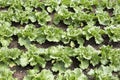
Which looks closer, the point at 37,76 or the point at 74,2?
the point at 37,76

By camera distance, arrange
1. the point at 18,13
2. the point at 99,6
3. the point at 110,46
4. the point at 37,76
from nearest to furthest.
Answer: the point at 37,76
the point at 110,46
the point at 18,13
the point at 99,6

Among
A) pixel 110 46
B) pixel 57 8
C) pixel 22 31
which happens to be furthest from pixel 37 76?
pixel 57 8

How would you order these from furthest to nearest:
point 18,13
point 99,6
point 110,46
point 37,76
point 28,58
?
1. point 99,6
2. point 18,13
3. point 110,46
4. point 28,58
5. point 37,76

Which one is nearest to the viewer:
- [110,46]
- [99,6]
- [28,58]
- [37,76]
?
[37,76]

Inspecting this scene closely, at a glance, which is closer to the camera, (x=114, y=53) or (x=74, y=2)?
(x=114, y=53)

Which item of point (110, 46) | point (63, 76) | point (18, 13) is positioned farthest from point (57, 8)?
point (63, 76)

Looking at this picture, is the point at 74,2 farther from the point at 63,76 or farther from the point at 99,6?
the point at 63,76

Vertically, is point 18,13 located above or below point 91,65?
above

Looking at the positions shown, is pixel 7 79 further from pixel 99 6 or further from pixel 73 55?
pixel 99 6

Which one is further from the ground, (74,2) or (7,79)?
(74,2)
